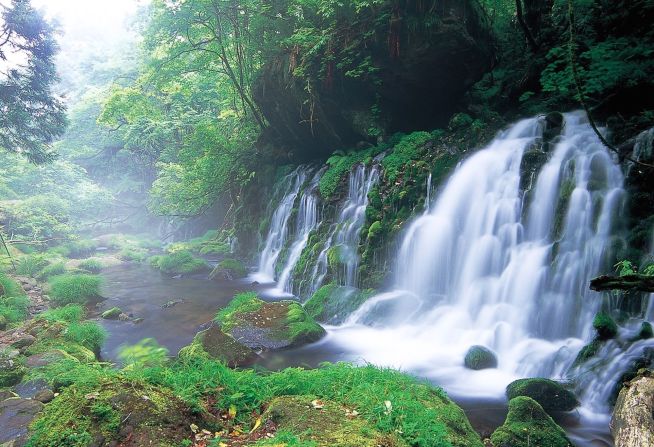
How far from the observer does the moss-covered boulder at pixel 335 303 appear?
32.9ft

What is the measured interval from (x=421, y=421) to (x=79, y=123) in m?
37.9

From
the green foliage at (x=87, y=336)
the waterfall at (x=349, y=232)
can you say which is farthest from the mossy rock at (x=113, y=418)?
the waterfall at (x=349, y=232)

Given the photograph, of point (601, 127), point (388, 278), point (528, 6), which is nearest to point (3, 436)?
point (388, 278)

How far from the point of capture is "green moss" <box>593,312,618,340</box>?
6.08 m

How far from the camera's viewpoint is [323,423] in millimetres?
3412

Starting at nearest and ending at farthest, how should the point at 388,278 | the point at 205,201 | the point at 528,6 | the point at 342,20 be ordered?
the point at 388,278
the point at 528,6
the point at 342,20
the point at 205,201

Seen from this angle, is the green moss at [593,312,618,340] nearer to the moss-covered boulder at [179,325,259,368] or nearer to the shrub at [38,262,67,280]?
the moss-covered boulder at [179,325,259,368]

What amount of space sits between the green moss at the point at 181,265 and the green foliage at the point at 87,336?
833 centimetres

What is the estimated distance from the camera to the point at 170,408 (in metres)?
3.50

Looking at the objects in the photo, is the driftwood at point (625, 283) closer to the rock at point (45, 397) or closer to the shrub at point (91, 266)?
the rock at point (45, 397)

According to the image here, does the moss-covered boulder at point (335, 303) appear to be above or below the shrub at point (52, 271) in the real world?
above

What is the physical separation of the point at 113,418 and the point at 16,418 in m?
1.23

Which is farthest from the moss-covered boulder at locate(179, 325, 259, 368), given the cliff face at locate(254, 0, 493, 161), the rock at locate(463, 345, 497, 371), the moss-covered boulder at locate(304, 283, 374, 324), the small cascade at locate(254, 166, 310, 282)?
the cliff face at locate(254, 0, 493, 161)

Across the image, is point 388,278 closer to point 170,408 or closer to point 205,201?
point 170,408
